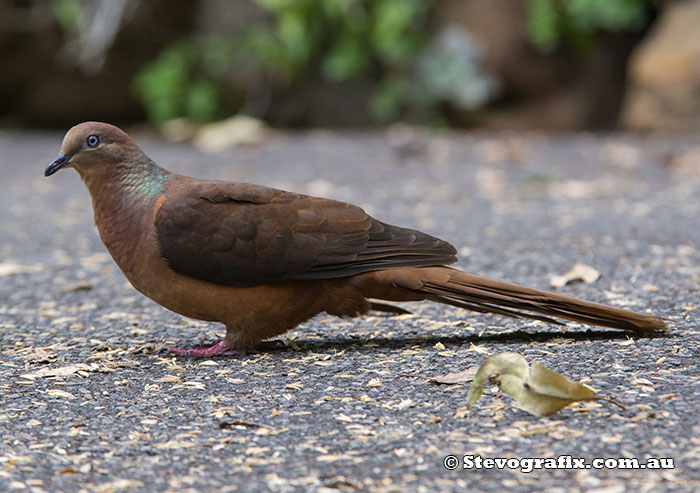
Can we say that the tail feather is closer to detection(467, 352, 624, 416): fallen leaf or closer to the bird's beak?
detection(467, 352, 624, 416): fallen leaf

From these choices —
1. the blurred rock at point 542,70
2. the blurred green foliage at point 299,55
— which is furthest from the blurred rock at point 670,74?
the blurred green foliage at point 299,55

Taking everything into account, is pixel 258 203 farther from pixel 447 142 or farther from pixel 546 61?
pixel 546 61

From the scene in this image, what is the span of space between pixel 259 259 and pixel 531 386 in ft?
4.36

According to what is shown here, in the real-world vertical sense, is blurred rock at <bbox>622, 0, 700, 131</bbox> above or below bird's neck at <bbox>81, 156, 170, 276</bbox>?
above

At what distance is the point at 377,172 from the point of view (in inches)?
356

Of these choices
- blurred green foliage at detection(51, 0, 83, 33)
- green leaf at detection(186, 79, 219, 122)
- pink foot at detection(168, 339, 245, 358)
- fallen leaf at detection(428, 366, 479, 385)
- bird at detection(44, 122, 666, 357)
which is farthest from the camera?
green leaf at detection(186, 79, 219, 122)

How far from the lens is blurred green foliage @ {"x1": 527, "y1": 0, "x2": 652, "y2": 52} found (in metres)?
10.1

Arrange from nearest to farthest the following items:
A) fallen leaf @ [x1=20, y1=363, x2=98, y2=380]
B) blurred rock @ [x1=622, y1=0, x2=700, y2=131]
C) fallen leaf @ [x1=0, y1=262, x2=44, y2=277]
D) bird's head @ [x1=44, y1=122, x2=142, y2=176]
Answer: fallen leaf @ [x1=20, y1=363, x2=98, y2=380], bird's head @ [x1=44, y1=122, x2=142, y2=176], fallen leaf @ [x1=0, y1=262, x2=44, y2=277], blurred rock @ [x1=622, y1=0, x2=700, y2=131]

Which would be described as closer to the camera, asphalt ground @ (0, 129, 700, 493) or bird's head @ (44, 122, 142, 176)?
asphalt ground @ (0, 129, 700, 493)

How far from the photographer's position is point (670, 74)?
1002 cm

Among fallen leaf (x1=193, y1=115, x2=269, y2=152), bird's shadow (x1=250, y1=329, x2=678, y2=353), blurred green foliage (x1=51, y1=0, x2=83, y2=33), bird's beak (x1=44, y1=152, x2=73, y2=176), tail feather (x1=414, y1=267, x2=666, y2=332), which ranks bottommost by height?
bird's shadow (x1=250, y1=329, x2=678, y2=353)

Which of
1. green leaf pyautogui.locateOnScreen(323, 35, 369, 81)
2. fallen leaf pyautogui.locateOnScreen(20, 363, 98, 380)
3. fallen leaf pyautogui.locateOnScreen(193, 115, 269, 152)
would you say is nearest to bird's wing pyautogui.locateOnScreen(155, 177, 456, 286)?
fallen leaf pyautogui.locateOnScreen(20, 363, 98, 380)

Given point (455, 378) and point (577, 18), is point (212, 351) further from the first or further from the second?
point (577, 18)

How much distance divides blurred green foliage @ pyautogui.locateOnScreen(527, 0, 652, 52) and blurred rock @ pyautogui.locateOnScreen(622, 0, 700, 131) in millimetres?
371
